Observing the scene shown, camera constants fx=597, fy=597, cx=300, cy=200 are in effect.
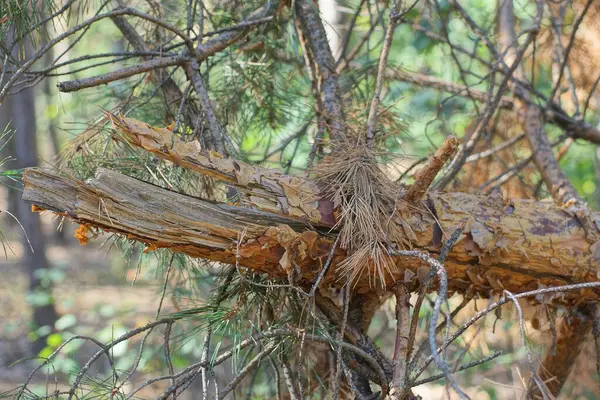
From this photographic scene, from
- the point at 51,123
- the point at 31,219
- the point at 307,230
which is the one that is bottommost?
the point at 31,219

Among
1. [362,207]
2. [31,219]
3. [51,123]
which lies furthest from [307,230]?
A: [51,123]

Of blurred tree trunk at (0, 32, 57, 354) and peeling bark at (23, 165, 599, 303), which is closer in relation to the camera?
peeling bark at (23, 165, 599, 303)

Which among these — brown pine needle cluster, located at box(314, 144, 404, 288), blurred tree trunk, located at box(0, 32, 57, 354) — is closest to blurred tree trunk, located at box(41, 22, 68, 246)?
blurred tree trunk, located at box(0, 32, 57, 354)

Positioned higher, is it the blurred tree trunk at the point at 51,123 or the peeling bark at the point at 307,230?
the blurred tree trunk at the point at 51,123

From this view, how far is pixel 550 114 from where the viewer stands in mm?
2527

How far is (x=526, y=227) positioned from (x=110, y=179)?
1.11 m

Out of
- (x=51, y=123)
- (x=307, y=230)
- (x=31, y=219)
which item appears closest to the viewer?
(x=307, y=230)

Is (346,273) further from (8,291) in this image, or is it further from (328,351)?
(8,291)

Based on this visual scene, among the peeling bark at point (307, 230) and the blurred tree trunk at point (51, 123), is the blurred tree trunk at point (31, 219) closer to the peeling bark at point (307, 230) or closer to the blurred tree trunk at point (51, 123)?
the blurred tree trunk at point (51, 123)

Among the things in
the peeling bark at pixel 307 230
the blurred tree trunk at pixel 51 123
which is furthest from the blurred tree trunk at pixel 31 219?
the peeling bark at pixel 307 230

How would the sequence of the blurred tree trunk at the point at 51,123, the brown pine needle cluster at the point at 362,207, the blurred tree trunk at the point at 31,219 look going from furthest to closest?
the blurred tree trunk at the point at 51,123 < the blurred tree trunk at the point at 31,219 < the brown pine needle cluster at the point at 362,207

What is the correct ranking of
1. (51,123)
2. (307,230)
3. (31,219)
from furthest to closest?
1. (51,123)
2. (31,219)
3. (307,230)

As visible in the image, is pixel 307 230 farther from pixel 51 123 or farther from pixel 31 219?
pixel 51 123

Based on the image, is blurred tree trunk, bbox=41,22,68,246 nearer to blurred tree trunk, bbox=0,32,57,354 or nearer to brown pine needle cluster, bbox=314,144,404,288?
blurred tree trunk, bbox=0,32,57,354
